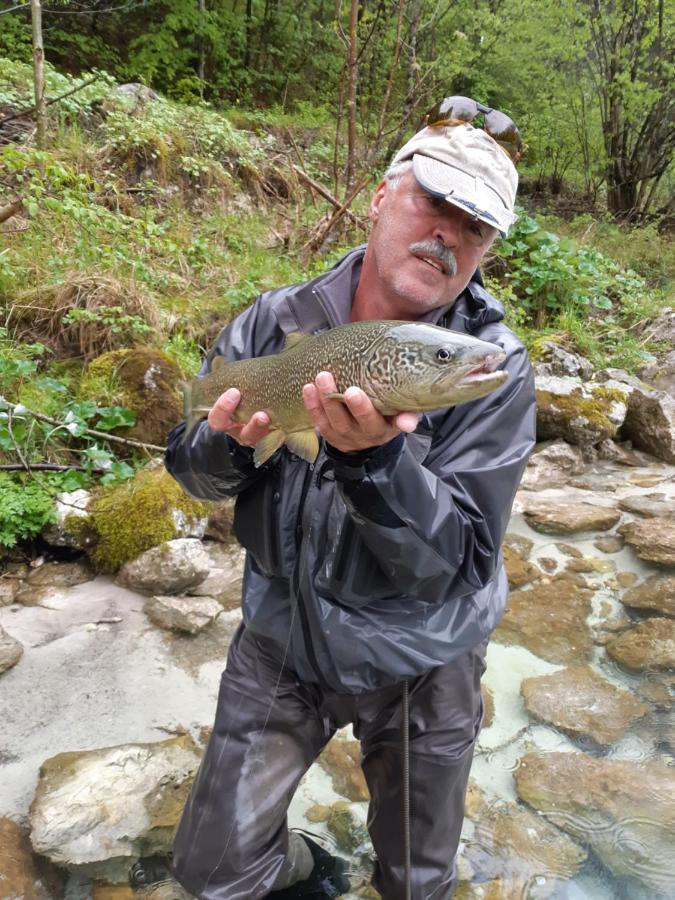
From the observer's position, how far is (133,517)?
4543 millimetres

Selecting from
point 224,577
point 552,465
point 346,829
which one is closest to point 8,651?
point 224,577

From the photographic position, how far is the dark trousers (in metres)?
2.23

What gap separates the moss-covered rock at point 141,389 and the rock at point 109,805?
2.84 metres

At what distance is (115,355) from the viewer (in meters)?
5.44

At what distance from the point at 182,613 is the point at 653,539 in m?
4.15

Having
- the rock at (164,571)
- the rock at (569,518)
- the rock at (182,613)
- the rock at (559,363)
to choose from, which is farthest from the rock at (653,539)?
the rock at (164,571)

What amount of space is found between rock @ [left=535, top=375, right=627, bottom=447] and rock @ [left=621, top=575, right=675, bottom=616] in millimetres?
2534

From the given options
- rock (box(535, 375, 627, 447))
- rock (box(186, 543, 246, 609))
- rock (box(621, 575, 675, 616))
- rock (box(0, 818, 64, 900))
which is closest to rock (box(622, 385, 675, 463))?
rock (box(535, 375, 627, 447))

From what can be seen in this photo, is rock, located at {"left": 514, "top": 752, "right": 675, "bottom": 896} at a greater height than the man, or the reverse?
the man

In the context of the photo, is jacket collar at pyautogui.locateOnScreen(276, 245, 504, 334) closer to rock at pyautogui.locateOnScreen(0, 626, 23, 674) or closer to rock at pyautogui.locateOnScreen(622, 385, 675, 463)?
rock at pyautogui.locateOnScreen(0, 626, 23, 674)

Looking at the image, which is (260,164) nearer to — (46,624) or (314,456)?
(46,624)

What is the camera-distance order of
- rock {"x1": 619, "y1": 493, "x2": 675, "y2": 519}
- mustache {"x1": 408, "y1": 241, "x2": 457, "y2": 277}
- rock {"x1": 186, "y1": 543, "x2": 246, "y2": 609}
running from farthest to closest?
rock {"x1": 619, "y1": 493, "x2": 675, "y2": 519}, rock {"x1": 186, "y1": 543, "x2": 246, "y2": 609}, mustache {"x1": 408, "y1": 241, "x2": 457, "y2": 277}

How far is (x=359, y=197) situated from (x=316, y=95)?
8.73 meters

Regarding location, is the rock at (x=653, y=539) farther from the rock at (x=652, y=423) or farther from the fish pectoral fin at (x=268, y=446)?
the fish pectoral fin at (x=268, y=446)
